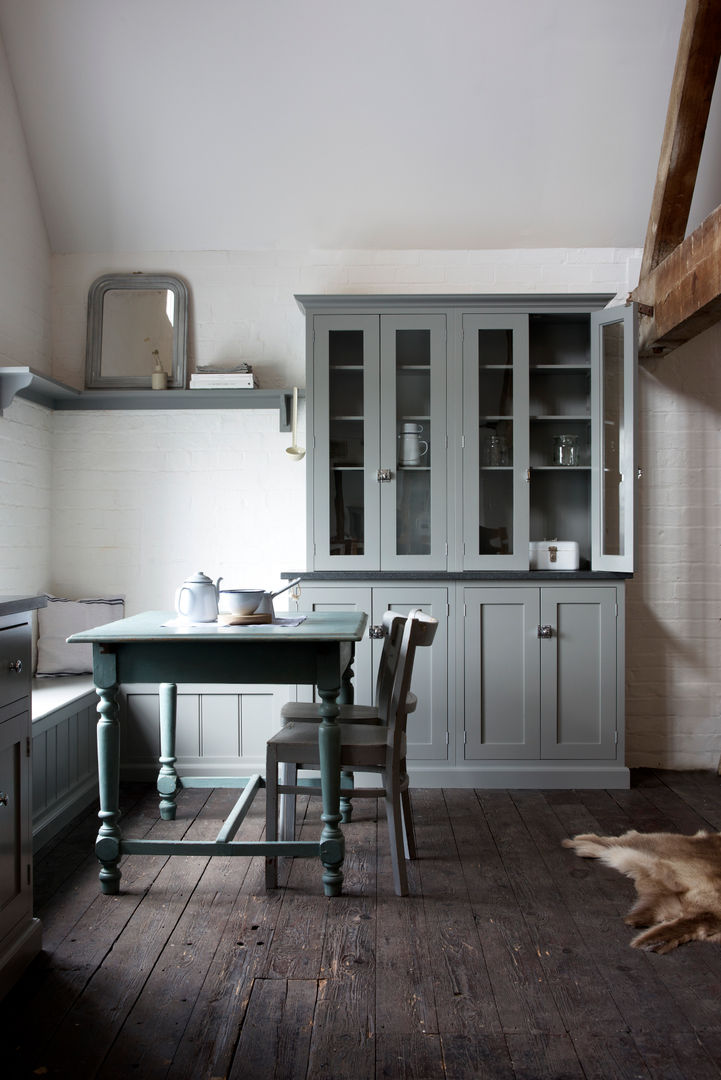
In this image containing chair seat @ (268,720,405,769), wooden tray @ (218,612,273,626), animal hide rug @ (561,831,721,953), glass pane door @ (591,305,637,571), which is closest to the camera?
animal hide rug @ (561,831,721,953)

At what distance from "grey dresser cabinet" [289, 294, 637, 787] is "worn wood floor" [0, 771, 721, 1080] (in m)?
0.76

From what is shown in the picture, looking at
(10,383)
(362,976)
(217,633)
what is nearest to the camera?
(362,976)

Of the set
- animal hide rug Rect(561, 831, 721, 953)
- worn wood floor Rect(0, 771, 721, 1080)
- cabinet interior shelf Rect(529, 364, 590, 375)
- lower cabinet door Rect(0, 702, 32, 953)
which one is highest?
cabinet interior shelf Rect(529, 364, 590, 375)

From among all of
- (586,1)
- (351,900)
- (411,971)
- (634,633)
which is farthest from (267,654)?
(586,1)

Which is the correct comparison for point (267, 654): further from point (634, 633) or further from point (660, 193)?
point (660, 193)

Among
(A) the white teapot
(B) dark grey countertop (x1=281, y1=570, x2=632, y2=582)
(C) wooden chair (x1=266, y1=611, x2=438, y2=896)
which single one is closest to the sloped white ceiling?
(B) dark grey countertop (x1=281, y1=570, x2=632, y2=582)

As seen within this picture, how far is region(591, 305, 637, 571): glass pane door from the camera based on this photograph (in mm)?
3783

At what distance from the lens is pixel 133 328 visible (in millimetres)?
4332

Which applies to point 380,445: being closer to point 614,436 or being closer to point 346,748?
point 614,436

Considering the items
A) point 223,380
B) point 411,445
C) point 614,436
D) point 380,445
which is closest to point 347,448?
point 380,445

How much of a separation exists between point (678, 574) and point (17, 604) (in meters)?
3.29

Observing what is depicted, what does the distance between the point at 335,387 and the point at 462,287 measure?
92 centimetres

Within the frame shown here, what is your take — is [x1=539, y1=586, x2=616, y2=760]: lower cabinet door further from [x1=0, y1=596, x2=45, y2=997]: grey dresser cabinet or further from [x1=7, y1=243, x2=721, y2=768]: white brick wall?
[x1=0, y1=596, x2=45, y2=997]: grey dresser cabinet

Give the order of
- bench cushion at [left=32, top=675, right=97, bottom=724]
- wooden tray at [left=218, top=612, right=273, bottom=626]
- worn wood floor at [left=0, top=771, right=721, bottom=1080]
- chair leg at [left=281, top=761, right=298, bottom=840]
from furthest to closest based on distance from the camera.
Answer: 1. bench cushion at [left=32, top=675, right=97, bottom=724]
2. chair leg at [left=281, top=761, right=298, bottom=840]
3. wooden tray at [left=218, top=612, right=273, bottom=626]
4. worn wood floor at [left=0, top=771, right=721, bottom=1080]
